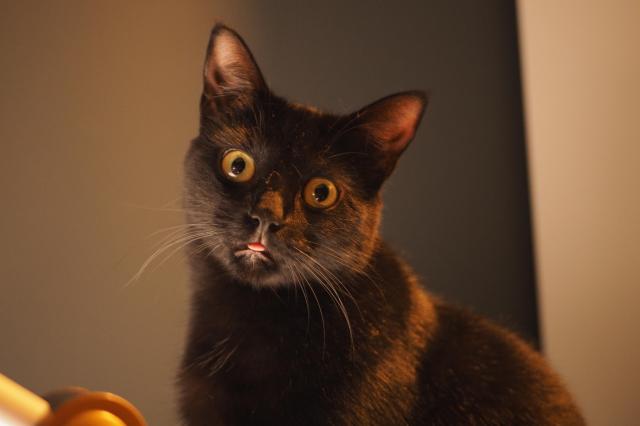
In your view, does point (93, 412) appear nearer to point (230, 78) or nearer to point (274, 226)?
point (274, 226)

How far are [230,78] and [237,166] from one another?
158mm

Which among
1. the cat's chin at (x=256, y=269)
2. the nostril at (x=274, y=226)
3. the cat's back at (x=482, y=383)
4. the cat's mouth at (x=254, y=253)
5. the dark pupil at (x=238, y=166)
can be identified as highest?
the dark pupil at (x=238, y=166)

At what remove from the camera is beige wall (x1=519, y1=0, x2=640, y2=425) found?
1.42 meters

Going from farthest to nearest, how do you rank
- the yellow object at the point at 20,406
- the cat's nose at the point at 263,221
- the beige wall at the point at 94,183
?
1. the beige wall at the point at 94,183
2. the cat's nose at the point at 263,221
3. the yellow object at the point at 20,406

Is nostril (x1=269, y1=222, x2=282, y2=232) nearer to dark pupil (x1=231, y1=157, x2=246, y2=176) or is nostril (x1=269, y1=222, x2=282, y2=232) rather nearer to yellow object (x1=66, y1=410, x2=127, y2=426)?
dark pupil (x1=231, y1=157, x2=246, y2=176)

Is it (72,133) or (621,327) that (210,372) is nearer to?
(72,133)

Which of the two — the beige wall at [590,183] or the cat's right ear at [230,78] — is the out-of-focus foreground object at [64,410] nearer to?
the cat's right ear at [230,78]

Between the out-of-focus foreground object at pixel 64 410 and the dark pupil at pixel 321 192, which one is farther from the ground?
the dark pupil at pixel 321 192

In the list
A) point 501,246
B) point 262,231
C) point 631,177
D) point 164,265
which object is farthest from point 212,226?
point 631,177

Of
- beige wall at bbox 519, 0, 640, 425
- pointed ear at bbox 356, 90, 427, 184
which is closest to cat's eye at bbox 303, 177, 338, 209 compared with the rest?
pointed ear at bbox 356, 90, 427, 184

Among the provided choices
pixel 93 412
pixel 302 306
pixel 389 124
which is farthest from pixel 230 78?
pixel 93 412

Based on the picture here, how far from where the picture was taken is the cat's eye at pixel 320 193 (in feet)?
3.04

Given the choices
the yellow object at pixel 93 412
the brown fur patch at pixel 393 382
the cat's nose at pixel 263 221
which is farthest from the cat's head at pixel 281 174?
the yellow object at pixel 93 412

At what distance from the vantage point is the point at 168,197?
1397 millimetres
